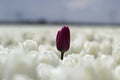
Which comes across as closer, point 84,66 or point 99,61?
point 84,66

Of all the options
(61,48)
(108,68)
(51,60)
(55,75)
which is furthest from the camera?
(61,48)

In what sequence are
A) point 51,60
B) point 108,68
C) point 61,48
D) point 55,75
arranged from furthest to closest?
point 61,48 < point 51,60 < point 108,68 < point 55,75

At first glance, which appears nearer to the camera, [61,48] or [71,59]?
[71,59]

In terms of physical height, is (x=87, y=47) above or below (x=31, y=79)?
above

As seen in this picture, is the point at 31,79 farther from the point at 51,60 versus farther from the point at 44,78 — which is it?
the point at 51,60

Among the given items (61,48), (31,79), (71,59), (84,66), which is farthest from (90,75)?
(61,48)

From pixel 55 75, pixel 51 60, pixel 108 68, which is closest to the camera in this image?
pixel 55 75

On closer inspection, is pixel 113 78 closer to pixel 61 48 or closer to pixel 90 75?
pixel 90 75

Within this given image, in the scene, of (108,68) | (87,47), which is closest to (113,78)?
(108,68)
